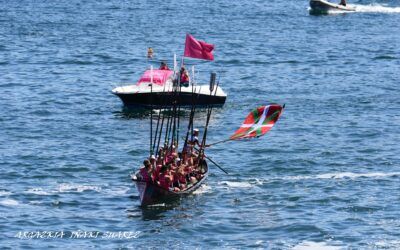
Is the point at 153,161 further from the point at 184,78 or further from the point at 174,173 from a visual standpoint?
the point at 184,78

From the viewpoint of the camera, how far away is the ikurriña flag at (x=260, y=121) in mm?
60312

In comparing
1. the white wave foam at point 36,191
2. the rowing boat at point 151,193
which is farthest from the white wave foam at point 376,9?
the rowing boat at point 151,193

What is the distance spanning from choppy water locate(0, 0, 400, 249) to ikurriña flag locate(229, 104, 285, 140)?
2.82 meters

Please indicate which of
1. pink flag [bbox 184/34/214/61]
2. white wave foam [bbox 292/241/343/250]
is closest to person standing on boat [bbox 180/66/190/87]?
pink flag [bbox 184/34/214/61]

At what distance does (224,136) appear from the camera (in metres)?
73.0

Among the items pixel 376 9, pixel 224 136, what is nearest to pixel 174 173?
pixel 224 136

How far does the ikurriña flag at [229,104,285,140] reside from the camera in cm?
6031

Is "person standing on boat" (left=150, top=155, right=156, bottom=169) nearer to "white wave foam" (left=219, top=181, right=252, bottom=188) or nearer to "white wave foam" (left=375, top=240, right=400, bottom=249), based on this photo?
"white wave foam" (left=219, top=181, right=252, bottom=188)

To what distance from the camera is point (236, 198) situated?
191ft

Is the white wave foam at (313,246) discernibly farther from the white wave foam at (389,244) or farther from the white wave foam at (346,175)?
the white wave foam at (346,175)

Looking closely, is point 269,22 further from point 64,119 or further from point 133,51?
point 64,119

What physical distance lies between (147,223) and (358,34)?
74.7 m

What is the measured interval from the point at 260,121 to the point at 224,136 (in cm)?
1243

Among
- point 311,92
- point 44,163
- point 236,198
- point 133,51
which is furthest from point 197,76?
point 236,198
